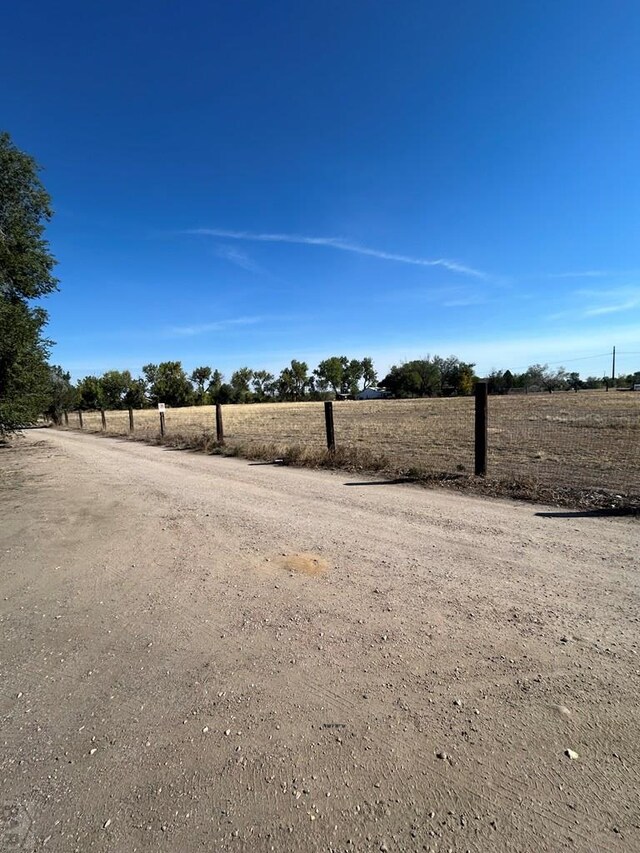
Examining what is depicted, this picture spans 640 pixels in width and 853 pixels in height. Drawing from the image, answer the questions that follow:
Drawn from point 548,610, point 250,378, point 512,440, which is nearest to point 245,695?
point 548,610

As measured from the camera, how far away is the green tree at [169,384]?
111m

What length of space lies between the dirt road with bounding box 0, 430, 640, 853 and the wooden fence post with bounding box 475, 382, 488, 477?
2724 mm

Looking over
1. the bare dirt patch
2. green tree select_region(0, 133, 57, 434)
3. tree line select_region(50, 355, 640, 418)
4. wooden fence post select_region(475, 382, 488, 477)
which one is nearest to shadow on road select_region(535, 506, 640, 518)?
wooden fence post select_region(475, 382, 488, 477)

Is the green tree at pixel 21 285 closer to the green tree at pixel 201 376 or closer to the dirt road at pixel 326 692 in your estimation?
the dirt road at pixel 326 692

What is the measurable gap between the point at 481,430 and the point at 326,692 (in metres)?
6.32

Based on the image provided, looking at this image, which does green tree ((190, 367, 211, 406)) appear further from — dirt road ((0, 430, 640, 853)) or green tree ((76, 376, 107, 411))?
dirt road ((0, 430, 640, 853))

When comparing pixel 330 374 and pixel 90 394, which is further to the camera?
pixel 330 374

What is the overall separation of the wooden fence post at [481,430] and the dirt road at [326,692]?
2.72 meters

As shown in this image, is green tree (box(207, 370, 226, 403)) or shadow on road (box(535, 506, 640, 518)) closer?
shadow on road (box(535, 506, 640, 518))

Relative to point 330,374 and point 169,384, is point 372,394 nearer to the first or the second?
point 330,374

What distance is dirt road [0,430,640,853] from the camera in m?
1.68

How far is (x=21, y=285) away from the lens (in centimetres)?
1289

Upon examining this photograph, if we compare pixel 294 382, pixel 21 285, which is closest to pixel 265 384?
pixel 294 382

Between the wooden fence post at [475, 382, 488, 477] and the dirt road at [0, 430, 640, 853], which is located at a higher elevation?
the wooden fence post at [475, 382, 488, 477]
